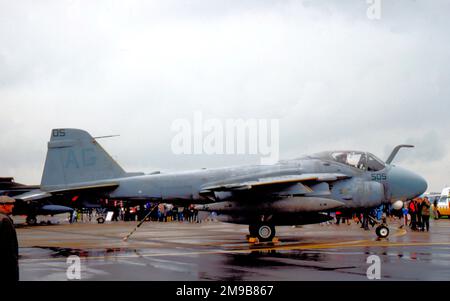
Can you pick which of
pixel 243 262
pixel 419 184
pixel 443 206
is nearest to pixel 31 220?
pixel 419 184

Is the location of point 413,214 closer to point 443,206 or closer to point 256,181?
point 256,181

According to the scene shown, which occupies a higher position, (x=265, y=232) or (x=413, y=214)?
(x=413, y=214)

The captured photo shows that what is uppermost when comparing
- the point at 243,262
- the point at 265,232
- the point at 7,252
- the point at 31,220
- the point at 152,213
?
the point at 7,252

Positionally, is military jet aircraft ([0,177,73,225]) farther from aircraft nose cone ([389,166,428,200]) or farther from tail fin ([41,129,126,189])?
aircraft nose cone ([389,166,428,200])

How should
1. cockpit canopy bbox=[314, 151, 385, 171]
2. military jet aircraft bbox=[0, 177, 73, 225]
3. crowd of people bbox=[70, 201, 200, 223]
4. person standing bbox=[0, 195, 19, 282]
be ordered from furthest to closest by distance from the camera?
crowd of people bbox=[70, 201, 200, 223], military jet aircraft bbox=[0, 177, 73, 225], cockpit canopy bbox=[314, 151, 385, 171], person standing bbox=[0, 195, 19, 282]

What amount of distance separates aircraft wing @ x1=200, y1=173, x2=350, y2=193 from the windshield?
2.45ft

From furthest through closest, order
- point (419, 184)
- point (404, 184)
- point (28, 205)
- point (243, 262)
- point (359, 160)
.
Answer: point (28, 205), point (419, 184), point (404, 184), point (359, 160), point (243, 262)

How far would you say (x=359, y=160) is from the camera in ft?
68.5

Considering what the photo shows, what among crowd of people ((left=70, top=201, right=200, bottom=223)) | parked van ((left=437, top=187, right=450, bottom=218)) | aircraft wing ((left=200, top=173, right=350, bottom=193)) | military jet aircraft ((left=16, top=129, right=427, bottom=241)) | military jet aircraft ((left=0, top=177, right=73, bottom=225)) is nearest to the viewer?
aircraft wing ((left=200, top=173, right=350, bottom=193))

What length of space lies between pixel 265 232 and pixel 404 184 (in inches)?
231

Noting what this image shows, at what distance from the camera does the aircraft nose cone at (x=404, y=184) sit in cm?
2091

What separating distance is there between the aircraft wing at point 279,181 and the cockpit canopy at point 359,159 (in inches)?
29.6

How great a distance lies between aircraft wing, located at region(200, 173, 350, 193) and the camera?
1914cm

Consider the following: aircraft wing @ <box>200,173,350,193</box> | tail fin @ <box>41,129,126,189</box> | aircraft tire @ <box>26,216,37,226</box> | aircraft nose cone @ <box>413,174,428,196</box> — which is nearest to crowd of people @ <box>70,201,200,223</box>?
aircraft tire @ <box>26,216,37,226</box>
